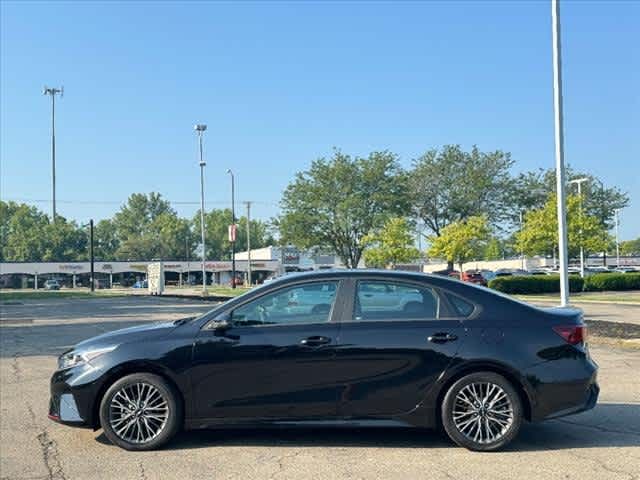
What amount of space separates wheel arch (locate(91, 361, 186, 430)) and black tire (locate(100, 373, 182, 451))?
0.10 ft

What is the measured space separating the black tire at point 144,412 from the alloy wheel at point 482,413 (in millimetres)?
2379

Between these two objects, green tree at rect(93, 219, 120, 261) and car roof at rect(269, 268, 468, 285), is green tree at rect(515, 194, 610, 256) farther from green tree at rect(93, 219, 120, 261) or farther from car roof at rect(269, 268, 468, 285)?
green tree at rect(93, 219, 120, 261)

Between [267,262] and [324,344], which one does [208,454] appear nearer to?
[324,344]

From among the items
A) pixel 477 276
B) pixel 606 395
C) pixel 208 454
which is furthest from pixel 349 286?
pixel 477 276

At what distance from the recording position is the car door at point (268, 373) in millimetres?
5988

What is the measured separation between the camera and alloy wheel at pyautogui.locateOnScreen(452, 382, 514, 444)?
5.95 m

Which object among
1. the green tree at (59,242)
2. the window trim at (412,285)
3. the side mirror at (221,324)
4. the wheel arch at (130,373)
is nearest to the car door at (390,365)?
the window trim at (412,285)

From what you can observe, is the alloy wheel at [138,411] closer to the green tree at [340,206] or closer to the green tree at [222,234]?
the green tree at [340,206]

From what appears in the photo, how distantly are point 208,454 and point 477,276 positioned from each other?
46.5 meters

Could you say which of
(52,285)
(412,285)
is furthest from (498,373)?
(52,285)

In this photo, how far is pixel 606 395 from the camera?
853 cm

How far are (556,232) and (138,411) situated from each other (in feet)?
140

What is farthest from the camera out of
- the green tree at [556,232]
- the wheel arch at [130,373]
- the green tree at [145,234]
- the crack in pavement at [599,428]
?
the green tree at [145,234]

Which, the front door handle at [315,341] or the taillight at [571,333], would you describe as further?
the taillight at [571,333]
